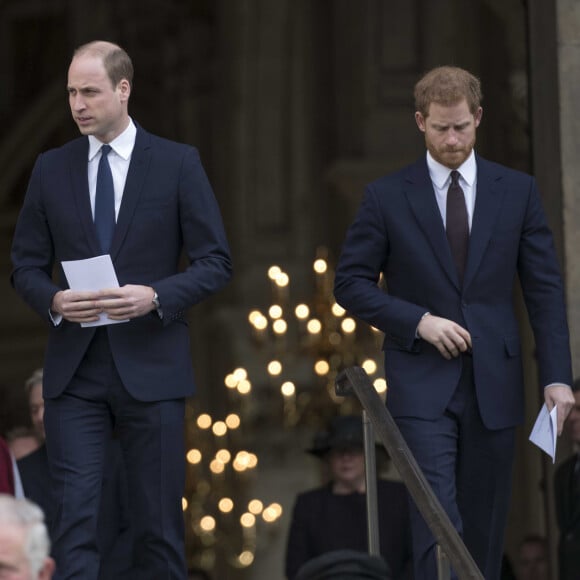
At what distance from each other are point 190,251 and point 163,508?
88 cm

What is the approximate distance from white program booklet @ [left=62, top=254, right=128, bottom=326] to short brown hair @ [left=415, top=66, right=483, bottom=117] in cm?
123

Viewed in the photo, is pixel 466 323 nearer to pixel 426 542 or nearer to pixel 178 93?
pixel 426 542

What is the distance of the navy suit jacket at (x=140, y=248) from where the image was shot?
658 centimetres

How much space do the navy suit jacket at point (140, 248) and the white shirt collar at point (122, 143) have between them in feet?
0.08

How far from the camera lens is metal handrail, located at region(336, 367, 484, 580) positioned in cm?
575

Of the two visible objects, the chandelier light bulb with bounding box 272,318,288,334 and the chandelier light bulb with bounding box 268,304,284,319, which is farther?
the chandelier light bulb with bounding box 272,318,288,334

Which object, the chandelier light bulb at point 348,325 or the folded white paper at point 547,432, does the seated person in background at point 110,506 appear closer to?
the folded white paper at point 547,432

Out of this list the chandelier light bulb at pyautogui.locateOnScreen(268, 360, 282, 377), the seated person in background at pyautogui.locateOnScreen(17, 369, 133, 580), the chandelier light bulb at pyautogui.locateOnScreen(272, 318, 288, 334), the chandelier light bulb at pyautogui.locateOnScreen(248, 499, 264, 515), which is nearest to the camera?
the seated person in background at pyautogui.locateOnScreen(17, 369, 133, 580)

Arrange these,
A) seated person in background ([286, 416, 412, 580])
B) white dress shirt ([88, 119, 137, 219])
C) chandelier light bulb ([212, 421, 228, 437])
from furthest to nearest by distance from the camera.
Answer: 1. chandelier light bulb ([212, 421, 228, 437])
2. seated person in background ([286, 416, 412, 580])
3. white dress shirt ([88, 119, 137, 219])

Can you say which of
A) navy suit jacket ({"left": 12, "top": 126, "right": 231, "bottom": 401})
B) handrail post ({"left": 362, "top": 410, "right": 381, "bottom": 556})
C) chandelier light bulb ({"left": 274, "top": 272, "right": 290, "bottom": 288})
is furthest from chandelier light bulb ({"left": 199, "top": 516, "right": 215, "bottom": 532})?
navy suit jacket ({"left": 12, "top": 126, "right": 231, "bottom": 401})

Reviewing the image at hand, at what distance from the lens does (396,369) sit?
7012 mm

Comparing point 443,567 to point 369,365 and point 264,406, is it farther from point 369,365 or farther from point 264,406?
point 264,406

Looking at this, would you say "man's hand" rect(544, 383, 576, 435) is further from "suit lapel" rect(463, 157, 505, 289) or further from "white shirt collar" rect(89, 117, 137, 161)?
"white shirt collar" rect(89, 117, 137, 161)

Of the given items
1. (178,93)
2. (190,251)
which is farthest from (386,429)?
(178,93)
